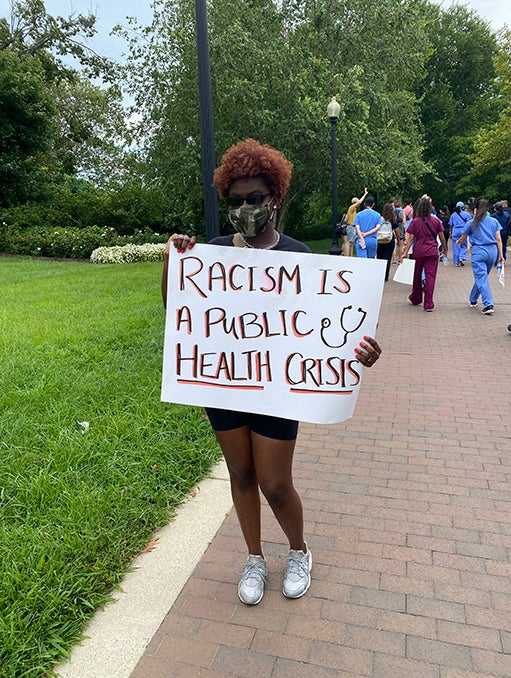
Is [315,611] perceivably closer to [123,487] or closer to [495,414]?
[123,487]

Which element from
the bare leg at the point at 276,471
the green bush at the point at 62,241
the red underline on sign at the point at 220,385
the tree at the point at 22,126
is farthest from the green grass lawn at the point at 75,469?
the tree at the point at 22,126

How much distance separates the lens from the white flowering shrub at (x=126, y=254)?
17.6 m

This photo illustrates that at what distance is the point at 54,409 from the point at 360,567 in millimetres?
2891

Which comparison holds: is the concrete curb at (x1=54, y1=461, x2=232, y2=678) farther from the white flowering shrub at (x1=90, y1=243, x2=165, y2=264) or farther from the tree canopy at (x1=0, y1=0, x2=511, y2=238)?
the white flowering shrub at (x1=90, y1=243, x2=165, y2=264)

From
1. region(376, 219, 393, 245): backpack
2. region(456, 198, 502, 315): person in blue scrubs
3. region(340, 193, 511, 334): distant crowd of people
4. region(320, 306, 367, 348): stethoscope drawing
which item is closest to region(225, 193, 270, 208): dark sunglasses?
region(320, 306, 367, 348): stethoscope drawing

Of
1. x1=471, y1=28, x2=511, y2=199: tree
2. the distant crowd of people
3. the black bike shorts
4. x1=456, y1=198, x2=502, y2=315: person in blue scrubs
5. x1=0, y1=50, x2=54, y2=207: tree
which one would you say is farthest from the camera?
x1=0, y1=50, x2=54, y2=207: tree

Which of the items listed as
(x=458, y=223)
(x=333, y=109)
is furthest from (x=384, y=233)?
(x=458, y=223)

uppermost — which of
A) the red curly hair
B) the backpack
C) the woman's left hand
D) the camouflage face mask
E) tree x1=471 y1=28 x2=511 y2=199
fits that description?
tree x1=471 y1=28 x2=511 y2=199

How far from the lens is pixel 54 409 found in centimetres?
441

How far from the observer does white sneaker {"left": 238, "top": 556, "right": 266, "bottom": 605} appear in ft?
7.85

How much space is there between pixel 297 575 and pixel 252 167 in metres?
1.86

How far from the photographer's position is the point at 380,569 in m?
2.63

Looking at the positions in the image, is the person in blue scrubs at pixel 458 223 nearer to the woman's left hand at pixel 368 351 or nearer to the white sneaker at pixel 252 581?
the woman's left hand at pixel 368 351

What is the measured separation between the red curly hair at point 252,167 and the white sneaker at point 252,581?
1.71m
